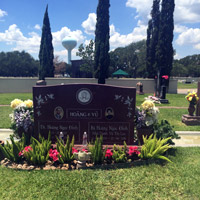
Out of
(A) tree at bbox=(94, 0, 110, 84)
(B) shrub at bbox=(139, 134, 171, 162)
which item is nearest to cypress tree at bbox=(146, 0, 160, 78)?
(A) tree at bbox=(94, 0, 110, 84)

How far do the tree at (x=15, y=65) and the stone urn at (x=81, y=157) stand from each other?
47975 millimetres

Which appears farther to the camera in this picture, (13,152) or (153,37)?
(153,37)

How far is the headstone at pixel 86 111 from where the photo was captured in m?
4.82

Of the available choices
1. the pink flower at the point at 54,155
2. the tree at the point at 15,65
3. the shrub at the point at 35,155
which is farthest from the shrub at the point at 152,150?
the tree at the point at 15,65

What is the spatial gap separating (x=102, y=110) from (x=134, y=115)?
36.0 inches

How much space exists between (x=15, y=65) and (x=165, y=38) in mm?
37788

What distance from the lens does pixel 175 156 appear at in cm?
478

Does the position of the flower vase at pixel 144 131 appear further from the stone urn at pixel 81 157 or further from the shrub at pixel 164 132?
the stone urn at pixel 81 157

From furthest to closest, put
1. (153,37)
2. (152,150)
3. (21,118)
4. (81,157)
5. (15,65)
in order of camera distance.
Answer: (15,65)
(153,37)
(21,118)
(152,150)
(81,157)

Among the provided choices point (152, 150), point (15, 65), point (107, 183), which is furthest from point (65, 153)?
point (15, 65)

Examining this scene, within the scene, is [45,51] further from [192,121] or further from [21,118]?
[21,118]

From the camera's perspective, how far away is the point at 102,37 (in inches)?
899

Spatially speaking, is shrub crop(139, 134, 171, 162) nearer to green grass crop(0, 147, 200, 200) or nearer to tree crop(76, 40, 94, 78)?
green grass crop(0, 147, 200, 200)

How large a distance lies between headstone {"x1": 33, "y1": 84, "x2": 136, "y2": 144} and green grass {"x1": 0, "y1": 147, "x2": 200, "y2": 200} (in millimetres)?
1153
